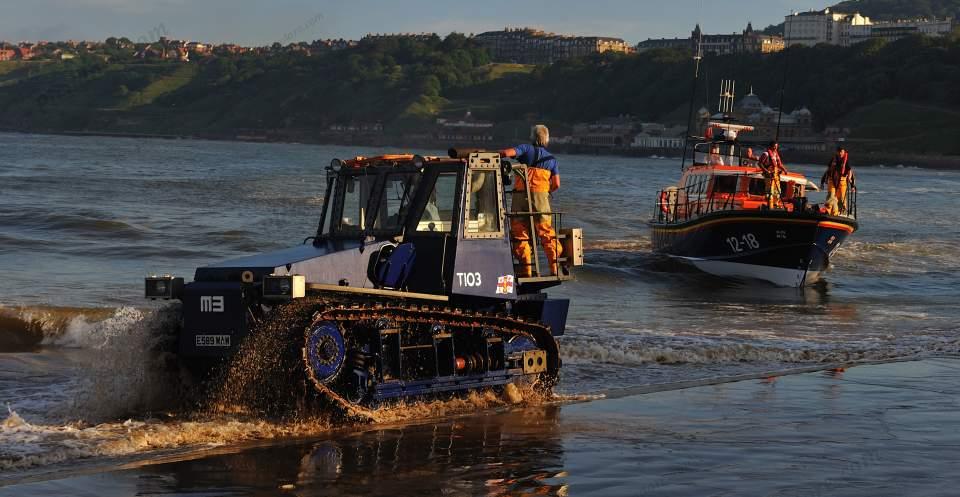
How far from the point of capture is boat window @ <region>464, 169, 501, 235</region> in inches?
496

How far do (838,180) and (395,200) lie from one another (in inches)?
655

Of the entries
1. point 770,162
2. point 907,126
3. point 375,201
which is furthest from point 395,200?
point 907,126

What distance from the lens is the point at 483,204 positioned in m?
12.7

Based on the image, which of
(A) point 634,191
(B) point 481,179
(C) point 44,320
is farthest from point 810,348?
(A) point 634,191

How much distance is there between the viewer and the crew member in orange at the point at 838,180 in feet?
88.0

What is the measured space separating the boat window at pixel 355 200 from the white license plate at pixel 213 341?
2284 mm

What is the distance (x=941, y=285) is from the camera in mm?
29312

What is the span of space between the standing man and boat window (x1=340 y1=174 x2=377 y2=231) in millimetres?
1425

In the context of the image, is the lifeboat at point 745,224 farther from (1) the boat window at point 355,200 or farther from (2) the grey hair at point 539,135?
(1) the boat window at point 355,200

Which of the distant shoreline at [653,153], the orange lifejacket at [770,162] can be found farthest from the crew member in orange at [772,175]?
the distant shoreline at [653,153]

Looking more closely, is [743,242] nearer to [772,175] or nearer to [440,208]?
[772,175]

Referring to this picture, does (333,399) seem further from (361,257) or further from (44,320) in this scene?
(44,320)

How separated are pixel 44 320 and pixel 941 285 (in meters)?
19.3

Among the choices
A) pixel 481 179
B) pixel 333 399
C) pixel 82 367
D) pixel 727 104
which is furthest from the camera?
pixel 727 104
